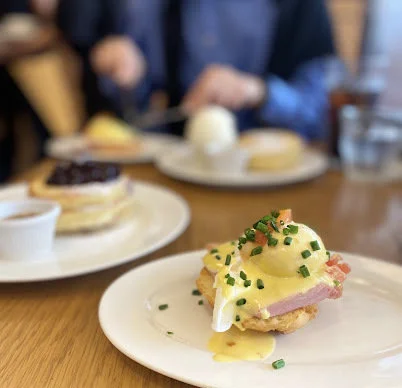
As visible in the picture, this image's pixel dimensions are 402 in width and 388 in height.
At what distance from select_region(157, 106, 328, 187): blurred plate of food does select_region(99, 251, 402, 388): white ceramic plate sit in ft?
2.20

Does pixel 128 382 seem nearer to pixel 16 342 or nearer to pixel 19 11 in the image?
pixel 16 342

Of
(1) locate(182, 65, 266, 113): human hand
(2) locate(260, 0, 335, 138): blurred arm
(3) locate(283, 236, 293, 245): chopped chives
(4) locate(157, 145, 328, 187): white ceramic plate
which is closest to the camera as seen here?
(3) locate(283, 236, 293, 245): chopped chives

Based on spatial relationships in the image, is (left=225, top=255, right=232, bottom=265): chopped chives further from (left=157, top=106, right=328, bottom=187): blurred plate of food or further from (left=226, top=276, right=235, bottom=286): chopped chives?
(left=157, top=106, right=328, bottom=187): blurred plate of food

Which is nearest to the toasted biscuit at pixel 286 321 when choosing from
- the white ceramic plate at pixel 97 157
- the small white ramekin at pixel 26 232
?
the small white ramekin at pixel 26 232

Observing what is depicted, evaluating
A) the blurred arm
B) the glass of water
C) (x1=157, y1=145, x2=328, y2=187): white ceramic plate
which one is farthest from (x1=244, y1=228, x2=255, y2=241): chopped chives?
the blurred arm

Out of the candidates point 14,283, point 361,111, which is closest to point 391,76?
point 361,111

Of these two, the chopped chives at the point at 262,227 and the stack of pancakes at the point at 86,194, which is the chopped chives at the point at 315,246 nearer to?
the chopped chives at the point at 262,227

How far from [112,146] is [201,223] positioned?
0.84 m

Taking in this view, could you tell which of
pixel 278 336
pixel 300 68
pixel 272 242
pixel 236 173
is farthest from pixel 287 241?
pixel 300 68

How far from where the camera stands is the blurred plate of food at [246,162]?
1.60 metres

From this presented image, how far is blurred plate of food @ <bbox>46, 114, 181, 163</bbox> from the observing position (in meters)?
1.95

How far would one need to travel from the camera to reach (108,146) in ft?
6.69

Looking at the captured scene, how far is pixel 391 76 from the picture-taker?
3635 mm

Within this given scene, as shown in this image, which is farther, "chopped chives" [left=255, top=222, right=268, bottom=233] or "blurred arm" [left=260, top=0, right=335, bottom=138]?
"blurred arm" [left=260, top=0, right=335, bottom=138]
